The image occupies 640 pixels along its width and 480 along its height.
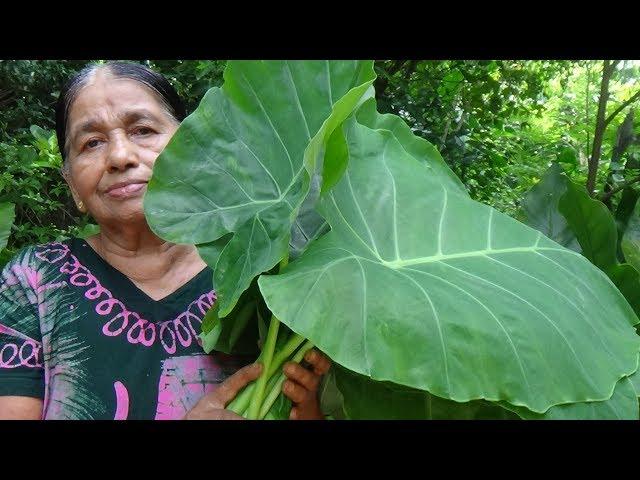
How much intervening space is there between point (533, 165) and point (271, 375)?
11.7 feet

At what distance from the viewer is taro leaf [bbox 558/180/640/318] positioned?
115 cm

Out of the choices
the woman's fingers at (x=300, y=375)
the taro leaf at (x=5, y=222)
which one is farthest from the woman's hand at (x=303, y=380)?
the taro leaf at (x=5, y=222)

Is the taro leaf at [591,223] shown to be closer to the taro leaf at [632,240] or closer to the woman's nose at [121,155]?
the taro leaf at [632,240]

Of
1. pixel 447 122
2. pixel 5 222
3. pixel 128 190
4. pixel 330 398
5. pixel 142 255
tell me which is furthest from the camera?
pixel 447 122

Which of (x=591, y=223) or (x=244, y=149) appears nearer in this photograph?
(x=244, y=149)

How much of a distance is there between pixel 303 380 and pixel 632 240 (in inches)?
31.4

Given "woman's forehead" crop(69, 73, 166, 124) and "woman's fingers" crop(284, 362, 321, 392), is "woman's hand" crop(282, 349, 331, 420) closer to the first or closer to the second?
"woman's fingers" crop(284, 362, 321, 392)

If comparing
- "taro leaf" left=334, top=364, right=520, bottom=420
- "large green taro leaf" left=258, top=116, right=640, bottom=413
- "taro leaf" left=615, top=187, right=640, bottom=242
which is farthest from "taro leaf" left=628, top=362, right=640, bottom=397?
"taro leaf" left=615, top=187, right=640, bottom=242

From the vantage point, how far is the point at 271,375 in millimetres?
909

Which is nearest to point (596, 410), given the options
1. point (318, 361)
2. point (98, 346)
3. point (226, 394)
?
point (318, 361)

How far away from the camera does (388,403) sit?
2.79ft

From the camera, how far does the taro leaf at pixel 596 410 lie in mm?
712

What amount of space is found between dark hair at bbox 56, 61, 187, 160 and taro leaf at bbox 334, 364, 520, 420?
69 cm

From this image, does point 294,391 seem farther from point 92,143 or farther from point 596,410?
point 92,143
